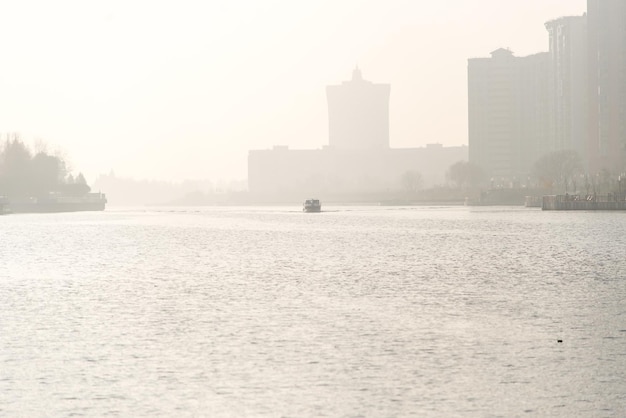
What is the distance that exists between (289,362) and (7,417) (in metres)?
8.22

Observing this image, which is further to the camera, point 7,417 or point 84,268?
point 84,268

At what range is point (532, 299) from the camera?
42.4m

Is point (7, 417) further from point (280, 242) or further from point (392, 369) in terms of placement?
point (280, 242)

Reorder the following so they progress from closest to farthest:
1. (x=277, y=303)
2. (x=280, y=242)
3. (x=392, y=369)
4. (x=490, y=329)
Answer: (x=392, y=369)
(x=490, y=329)
(x=277, y=303)
(x=280, y=242)

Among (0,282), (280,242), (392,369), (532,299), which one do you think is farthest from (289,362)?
(280,242)

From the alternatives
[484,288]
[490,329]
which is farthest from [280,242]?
[490,329]

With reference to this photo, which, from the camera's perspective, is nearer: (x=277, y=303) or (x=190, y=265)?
(x=277, y=303)

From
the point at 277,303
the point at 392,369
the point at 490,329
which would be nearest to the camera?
the point at 392,369

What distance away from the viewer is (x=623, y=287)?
47.7 meters

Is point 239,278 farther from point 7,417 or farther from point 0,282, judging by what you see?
point 7,417

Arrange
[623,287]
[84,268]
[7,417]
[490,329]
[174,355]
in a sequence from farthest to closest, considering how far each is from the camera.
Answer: [84,268]
[623,287]
[490,329]
[174,355]
[7,417]

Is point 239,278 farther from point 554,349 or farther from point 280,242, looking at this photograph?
point 280,242

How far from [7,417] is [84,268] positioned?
1771 inches

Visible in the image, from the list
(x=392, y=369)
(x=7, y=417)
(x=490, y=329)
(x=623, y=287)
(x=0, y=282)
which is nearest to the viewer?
(x=7, y=417)
